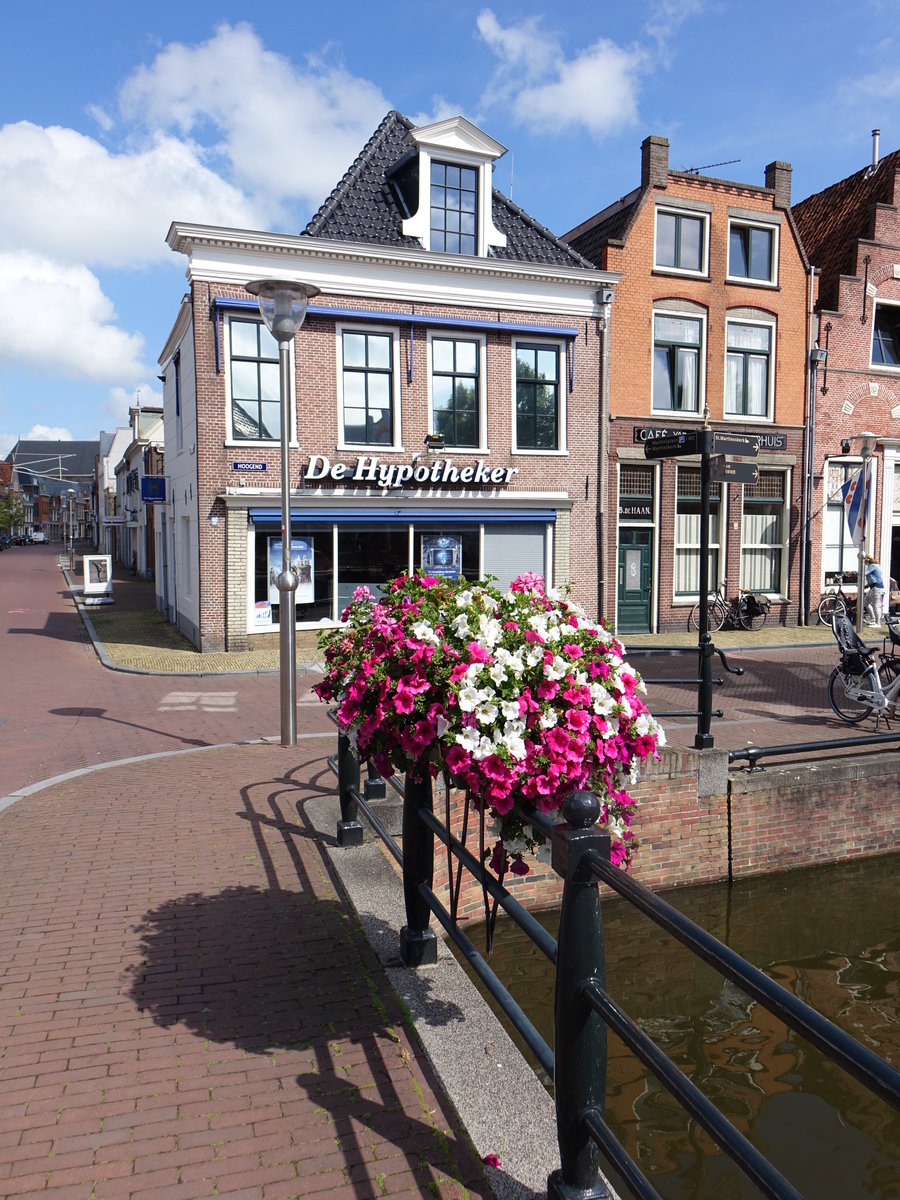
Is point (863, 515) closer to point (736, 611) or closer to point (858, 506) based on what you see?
point (858, 506)

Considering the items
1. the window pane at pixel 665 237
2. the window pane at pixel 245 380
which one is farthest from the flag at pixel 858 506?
the window pane at pixel 245 380

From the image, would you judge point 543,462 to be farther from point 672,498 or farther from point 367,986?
point 367,986

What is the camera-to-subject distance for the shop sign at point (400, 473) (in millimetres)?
16234

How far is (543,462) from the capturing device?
18141mm

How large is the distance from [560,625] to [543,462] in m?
15.3

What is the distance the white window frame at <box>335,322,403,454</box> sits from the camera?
16500 millimetres

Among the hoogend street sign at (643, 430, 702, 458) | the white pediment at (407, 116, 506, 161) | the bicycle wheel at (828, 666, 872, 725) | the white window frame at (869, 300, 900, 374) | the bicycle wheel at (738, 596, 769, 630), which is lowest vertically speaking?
the bicycle wheel at (828, 666, 872, 725)

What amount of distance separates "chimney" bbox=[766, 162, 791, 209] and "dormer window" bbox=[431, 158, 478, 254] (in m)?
7.14

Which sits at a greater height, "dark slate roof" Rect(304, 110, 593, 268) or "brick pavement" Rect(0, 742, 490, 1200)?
"dark slate roof" Rect(304, 110, 593, 268)

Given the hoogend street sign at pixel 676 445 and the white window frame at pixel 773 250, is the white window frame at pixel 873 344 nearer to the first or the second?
the white window frame at pixel 773 250

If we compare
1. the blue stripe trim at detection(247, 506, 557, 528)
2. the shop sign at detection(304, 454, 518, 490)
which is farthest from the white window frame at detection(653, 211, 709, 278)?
the blue stripe trim at detection(247, 506, 557, 528)

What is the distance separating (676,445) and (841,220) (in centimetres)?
1702

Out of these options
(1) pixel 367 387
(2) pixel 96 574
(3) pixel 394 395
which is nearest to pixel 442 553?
(3) pixel 394 395

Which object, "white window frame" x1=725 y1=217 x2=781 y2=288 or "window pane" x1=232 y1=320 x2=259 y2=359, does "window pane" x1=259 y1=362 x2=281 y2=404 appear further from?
"white window frame" x1=725 y1=217 x2=781 y2=288
